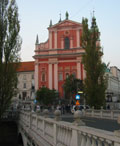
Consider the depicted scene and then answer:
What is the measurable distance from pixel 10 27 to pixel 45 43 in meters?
32.2

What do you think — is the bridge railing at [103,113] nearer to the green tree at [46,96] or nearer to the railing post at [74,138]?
→ the railing post at [74,138]

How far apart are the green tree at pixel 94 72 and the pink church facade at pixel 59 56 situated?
21.7m

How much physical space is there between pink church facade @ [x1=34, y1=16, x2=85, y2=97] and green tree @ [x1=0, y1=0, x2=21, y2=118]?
29121 millimetres

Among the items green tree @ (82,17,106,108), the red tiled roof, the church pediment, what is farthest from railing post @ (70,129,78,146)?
the red tiled roof

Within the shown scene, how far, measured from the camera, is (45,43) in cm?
5156

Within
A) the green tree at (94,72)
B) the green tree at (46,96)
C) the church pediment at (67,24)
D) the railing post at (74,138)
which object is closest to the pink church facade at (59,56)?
the church pediment at (67,24)

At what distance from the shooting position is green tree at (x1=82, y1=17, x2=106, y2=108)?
24094mm

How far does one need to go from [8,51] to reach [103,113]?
38.7 feet

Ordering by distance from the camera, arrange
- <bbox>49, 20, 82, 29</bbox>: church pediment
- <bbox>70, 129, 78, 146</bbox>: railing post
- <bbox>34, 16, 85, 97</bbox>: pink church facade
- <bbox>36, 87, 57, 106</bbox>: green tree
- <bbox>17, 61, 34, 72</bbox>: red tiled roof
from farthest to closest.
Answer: <bbox>17, 61, 34, 72</bbox>: red tiled roof, <bbox>49, 20, 82, 29</bbox>: church pediment, <bbox>34, 16, 85, 97</bbox>: pink church facade, <bbox>36, 87, 57, 106</bbox>: green tree, <bbox>70, 129, 78, 146</bbox>: railing post

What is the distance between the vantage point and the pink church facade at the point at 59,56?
48469 mm

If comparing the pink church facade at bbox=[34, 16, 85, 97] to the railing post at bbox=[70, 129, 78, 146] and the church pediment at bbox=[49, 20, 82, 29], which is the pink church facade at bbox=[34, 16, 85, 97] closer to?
the church pediment at bbox=[49, 20, 82, 29]

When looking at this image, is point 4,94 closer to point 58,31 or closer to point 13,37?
point 13,37

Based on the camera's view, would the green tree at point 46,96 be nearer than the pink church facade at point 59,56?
Yes

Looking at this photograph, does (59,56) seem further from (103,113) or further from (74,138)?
(74,138)
